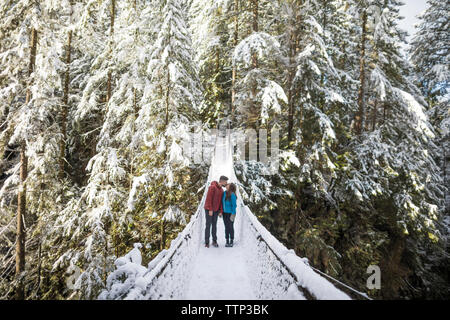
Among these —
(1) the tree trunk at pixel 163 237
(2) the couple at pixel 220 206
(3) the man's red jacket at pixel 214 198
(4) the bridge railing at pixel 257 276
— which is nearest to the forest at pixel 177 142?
(1) the tree trunk at pixel 163 237

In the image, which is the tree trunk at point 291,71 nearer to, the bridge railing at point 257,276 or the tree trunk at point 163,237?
the tree trunk at point 163,237

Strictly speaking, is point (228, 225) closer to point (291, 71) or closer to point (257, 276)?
point (257, 276)

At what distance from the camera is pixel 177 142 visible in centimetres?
731

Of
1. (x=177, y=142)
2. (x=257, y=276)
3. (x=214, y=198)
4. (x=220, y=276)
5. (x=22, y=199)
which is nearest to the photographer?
(x=257, y=276)

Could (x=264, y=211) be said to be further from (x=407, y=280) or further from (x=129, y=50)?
(x=407, y=280)

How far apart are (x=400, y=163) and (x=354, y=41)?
19.4 ft

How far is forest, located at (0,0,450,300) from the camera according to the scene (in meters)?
6.26

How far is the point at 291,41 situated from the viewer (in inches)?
386

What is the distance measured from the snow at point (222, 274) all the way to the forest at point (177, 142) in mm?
2518

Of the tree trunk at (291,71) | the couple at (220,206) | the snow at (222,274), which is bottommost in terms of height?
the snow at (222,274)

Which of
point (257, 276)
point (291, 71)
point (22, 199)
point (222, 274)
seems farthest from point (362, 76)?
point (22, 199)

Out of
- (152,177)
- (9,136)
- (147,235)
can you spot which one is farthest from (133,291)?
(9,136)

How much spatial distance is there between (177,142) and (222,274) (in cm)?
440

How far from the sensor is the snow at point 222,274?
2062 millimetres
